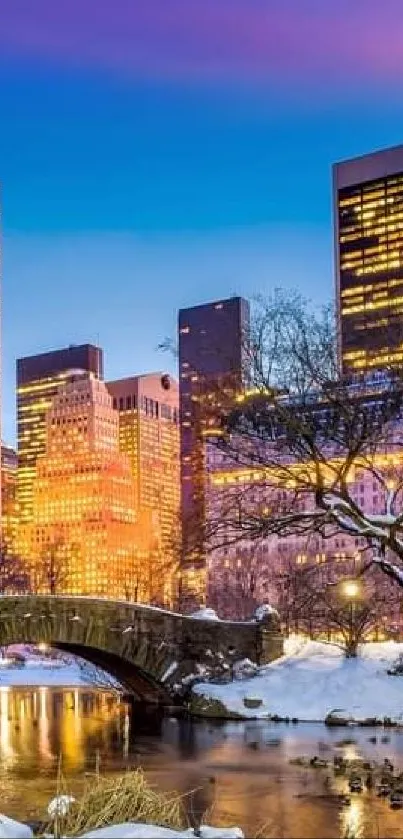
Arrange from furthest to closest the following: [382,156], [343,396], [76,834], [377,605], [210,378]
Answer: [382,156]
[377,605]
[210,378]
[343,396]
[76,834]

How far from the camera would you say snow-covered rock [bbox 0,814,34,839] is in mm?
13538

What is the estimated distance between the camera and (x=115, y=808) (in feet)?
47.2

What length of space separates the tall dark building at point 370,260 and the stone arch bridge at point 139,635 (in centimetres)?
1371

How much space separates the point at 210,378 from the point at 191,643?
2020 cm

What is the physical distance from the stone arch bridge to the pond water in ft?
7.20

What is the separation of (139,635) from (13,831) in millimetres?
→ 33095

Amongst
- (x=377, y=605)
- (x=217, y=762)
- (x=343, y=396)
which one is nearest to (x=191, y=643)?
(x=377, y=605)

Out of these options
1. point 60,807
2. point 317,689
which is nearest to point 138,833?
point 60,807

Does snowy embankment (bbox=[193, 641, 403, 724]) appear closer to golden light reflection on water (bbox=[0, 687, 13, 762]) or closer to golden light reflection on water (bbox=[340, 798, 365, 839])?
golden light reflection on water (bbox=[0, 687, 13, 762])

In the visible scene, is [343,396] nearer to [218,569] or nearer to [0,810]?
[0,810]

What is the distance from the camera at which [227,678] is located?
46812 millimetres

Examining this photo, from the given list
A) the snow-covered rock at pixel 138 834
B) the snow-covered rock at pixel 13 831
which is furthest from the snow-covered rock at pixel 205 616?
the snow-covered rock at pixel 138 834

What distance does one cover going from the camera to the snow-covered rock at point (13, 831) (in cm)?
1354

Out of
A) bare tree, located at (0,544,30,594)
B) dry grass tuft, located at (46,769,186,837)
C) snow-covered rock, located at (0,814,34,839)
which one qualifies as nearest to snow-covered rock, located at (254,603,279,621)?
snow-covered rock, located at (0,814,34,839)
